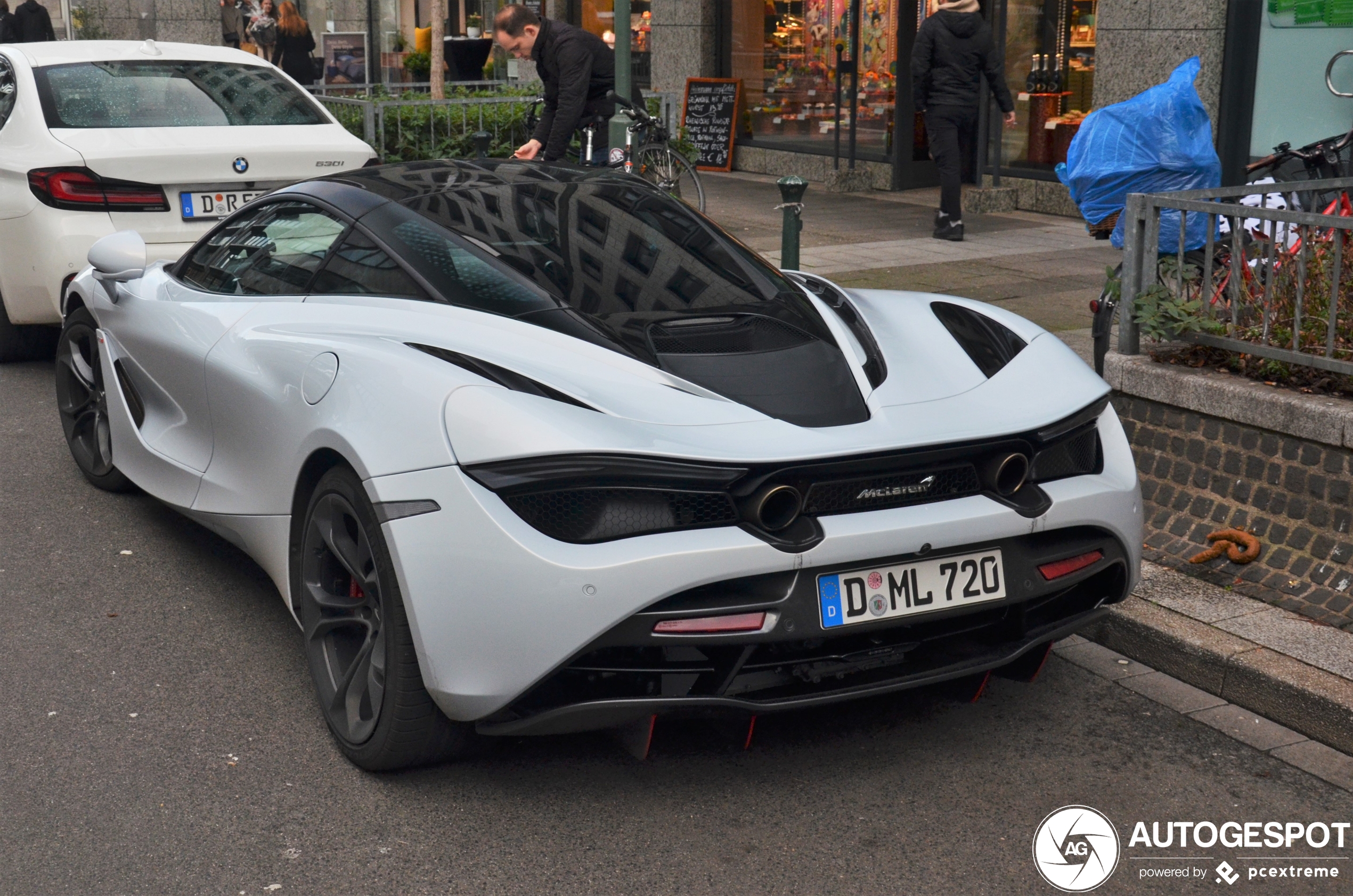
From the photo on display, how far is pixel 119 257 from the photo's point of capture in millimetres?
5043

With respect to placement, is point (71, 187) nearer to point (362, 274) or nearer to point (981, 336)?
point (362, 274)

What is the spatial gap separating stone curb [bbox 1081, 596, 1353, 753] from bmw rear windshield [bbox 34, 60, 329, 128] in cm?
541

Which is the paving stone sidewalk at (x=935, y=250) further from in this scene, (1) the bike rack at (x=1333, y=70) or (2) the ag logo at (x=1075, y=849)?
(2) the ag logo at (x=1075, y=849)

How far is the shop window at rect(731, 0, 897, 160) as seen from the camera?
15508 millimetres

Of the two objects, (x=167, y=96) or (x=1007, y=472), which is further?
(x=167, y=96)

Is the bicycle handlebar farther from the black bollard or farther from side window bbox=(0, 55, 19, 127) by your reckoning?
side window bbox=(0, 55, 19, 127)

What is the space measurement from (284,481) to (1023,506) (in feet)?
6.16

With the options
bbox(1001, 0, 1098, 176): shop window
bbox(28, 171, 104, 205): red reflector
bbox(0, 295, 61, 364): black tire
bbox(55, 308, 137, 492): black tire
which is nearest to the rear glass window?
bbox(55, 308, 137, 492): black tire

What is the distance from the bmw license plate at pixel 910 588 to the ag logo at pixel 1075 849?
54 centimetres

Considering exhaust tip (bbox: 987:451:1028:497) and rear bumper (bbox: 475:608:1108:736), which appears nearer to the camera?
rear bumper (bbox: 475:608:1108:736)

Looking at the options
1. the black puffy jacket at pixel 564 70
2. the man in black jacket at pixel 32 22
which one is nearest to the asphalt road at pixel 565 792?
the black puffy jacket at pixel 564 70

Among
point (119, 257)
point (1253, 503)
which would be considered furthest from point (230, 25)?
point (1253, 503)

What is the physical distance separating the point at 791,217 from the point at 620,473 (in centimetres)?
517

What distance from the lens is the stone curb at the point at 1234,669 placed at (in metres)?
3.84
